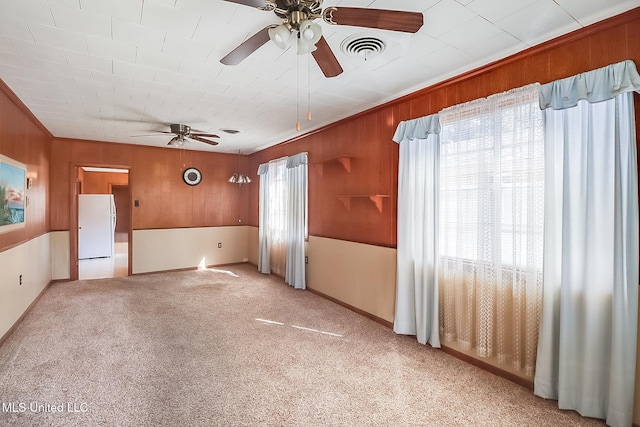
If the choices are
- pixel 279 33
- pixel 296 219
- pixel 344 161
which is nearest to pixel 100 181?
pixel 296 219

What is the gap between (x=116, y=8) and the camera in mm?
1839

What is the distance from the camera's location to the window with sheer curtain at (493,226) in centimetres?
226

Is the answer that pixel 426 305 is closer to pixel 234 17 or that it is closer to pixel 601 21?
pixel 601 21

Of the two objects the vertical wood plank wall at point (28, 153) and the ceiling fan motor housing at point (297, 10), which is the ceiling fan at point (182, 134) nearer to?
the vertical wood plank wall at point (28, 153)

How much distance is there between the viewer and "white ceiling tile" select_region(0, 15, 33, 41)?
194cm

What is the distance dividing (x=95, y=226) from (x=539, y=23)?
924 cm

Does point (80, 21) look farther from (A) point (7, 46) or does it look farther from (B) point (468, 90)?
(B) point (468, 90)

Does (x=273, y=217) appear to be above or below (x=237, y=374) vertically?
above

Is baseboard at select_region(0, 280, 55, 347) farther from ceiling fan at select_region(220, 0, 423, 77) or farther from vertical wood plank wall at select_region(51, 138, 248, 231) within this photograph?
ceiling fan at select_region(220, 0, 423, 77)

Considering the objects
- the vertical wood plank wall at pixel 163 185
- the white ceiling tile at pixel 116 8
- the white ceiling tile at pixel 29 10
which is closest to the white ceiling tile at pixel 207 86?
→ the white ceiling tile at pixel 116 8

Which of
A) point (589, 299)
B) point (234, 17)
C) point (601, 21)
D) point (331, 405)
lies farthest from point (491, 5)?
point (331, 405)

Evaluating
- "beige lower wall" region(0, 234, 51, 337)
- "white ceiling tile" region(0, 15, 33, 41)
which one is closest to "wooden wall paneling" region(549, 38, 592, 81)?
"white ceiling tile" region(0, 15, 33, 41)

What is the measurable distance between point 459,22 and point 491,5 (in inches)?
7.7

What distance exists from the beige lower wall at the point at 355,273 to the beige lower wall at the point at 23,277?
3.34 meters
